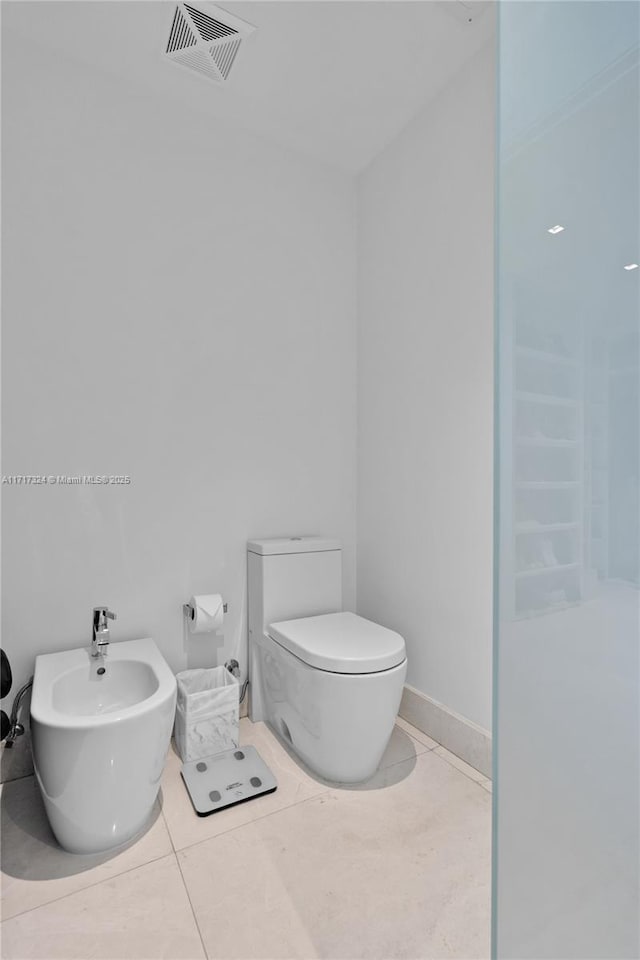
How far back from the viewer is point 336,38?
163 centimetres

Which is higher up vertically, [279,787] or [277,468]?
[277,468]

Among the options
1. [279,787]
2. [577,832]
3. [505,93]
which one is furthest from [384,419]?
[577,832]

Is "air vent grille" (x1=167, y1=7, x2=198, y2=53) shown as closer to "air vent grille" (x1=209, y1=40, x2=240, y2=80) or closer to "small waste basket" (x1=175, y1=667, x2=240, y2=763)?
"air vent grille" (x1=209, y1=40, x2=240, y2=80)

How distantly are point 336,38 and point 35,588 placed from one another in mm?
2026

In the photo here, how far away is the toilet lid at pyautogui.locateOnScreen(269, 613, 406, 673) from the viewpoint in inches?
59.5

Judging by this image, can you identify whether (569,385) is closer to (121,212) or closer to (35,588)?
(35,588)

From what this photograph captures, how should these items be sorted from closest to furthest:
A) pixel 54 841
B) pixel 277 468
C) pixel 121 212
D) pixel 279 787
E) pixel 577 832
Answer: pixel 577 832 < pixel 54 841 < pixel 279 787 < pixel 121 212 < pixel 277 468

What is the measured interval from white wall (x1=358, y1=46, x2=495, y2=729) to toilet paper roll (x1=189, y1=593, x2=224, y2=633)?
71cm

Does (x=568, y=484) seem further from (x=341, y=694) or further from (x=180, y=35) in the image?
(x=180, y=35)

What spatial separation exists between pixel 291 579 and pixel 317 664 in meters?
0.48
